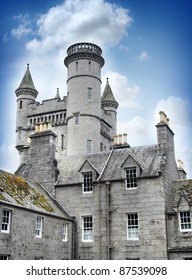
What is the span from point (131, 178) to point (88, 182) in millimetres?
3132

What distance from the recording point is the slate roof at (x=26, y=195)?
68.4ft

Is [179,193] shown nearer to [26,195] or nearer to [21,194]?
[26,195]

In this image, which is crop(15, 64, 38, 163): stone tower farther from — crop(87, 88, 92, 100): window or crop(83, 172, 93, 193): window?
crop(83, 172, 93, 193): window

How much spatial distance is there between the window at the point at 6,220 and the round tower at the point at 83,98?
26361mm

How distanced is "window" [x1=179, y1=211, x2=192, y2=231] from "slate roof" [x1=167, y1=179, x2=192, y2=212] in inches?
25.0

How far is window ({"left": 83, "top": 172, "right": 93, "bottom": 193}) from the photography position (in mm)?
26125

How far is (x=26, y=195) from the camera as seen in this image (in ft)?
75.3

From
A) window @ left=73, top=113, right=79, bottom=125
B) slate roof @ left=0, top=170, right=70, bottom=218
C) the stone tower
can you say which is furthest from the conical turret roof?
slate roof @ left=0, top=170, right=70, bottom=218

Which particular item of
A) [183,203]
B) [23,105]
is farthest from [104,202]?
[23,105]

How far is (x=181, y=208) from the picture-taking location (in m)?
23.3

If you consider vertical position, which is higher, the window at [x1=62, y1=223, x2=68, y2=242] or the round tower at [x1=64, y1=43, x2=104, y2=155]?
the round tower at [x1=64, y1=43, x2=104, y2=155]

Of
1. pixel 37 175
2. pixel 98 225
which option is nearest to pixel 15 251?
pixel 98 225
